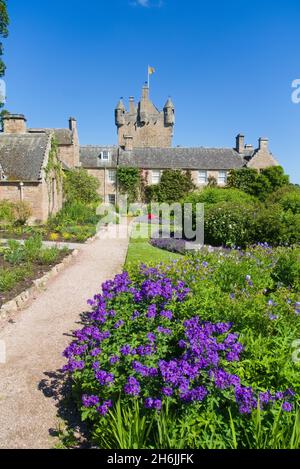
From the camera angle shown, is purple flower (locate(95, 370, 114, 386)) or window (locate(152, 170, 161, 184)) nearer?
purple flower (locate(95, 370, 114, 386))

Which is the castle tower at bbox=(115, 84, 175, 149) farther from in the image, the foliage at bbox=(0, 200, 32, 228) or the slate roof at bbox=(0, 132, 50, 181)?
the foliage at bbox=(0, 200, 32, 228)

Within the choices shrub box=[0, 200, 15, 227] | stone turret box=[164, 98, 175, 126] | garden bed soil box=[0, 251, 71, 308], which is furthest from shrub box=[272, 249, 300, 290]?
stone turret box=[164, 98, 175, 126]

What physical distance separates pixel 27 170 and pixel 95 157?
584 inches

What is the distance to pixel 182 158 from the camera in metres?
33.8

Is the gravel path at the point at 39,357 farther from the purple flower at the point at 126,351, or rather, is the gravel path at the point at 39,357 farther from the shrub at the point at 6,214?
the shrub at the point at 6,214

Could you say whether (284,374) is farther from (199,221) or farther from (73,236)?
(73,236)

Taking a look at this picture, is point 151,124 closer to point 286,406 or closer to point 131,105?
point 131,105

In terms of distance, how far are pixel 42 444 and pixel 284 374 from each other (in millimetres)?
2675

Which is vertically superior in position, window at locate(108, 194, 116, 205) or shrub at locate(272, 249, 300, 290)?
window at locate(108, 194, 116, 205)

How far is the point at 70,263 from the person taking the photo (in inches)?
444

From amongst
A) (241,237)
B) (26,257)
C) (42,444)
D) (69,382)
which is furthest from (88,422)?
(241,237)

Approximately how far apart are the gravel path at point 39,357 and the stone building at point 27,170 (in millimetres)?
10311

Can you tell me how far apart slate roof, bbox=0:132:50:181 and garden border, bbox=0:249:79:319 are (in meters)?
10.5

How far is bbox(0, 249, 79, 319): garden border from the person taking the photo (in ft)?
22.3
